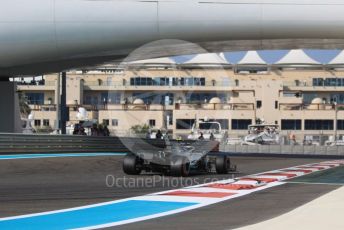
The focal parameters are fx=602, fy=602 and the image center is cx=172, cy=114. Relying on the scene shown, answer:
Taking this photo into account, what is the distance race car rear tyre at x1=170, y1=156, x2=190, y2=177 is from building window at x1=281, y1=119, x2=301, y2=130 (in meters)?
73.1

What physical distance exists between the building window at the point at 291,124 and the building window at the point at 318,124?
112 cm

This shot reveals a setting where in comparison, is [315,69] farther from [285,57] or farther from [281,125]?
[281,125]

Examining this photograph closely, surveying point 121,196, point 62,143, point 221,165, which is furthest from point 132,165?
point 62,143

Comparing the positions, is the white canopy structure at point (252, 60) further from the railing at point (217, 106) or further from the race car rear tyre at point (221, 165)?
the race car rear tyre at point (221, 165)

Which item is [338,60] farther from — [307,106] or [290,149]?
[290,149]

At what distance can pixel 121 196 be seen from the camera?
1092 centimetres

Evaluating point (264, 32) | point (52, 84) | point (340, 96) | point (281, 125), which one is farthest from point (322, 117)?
point (264, 32)

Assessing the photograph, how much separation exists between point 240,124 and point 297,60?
20908mm

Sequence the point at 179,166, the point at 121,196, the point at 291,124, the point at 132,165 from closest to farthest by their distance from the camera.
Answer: the point at 121,196 < the point at 179,166 < the point at 132,165 < the point at 291,124

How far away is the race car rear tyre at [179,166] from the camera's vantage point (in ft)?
46.6

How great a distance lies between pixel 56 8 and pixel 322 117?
67.7m

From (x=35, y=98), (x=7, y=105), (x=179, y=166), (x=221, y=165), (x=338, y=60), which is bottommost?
(x=221, y=165)

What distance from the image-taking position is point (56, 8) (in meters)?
23.5

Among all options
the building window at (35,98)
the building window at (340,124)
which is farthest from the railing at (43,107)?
the building window at (340,124)
